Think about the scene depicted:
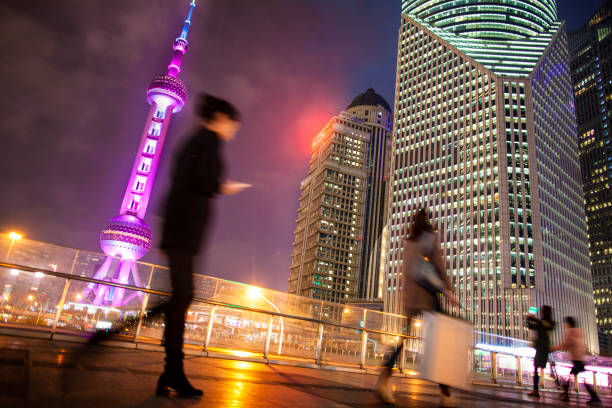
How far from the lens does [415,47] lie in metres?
101

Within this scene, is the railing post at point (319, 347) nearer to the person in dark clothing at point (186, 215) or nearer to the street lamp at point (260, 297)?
the street lamp at point (260, 297)

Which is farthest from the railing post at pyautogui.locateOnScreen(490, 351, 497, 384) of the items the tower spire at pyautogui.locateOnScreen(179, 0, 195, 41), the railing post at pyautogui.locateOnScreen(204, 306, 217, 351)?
the tower spire at pyautogui.locateOnScreen(179, 0, 195, 41)

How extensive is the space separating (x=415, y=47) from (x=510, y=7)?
26.9m

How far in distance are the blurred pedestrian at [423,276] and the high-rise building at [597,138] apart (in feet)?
396

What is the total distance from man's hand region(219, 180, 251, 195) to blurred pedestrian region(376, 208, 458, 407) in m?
1.82

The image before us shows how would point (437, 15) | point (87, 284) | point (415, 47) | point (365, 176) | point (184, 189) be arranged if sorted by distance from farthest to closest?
point (365, 176), point (437, 15), point (415, 47), point (87, 284), point (184, 189)

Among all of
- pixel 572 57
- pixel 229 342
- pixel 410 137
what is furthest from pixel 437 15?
pixel 229 342

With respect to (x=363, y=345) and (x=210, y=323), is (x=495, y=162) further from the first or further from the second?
(x=210, y=323)

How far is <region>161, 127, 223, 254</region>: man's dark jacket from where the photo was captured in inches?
121

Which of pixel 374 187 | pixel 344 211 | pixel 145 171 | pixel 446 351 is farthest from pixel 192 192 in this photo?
pixel 374 187

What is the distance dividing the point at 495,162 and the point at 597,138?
70.5 metres

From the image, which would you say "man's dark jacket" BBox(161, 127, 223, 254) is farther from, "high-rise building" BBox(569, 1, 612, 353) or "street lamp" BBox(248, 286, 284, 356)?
"high-rise building" BBox(569, 1, 612, 353)

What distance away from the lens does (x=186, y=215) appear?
309 cm

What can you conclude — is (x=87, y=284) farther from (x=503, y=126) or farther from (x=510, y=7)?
(x=510, y=7)
